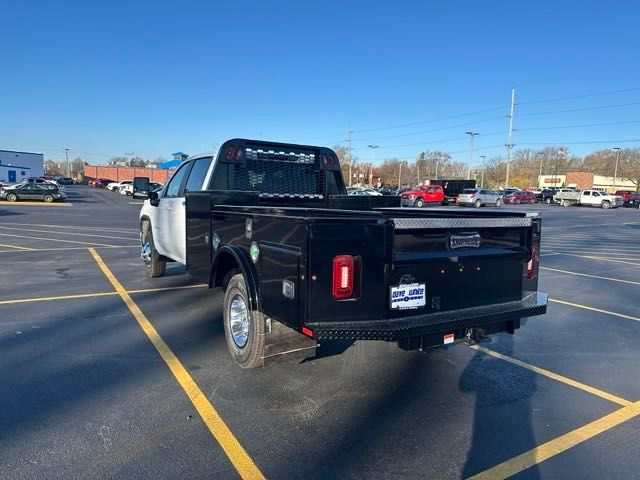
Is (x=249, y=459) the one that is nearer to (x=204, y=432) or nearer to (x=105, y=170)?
(x=204, y=432)

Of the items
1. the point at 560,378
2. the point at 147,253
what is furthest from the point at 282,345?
the point at 147,253

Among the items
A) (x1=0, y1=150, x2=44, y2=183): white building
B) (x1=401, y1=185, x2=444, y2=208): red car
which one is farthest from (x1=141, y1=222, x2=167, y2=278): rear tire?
(x1=0, y1=150, x2=44, y2=183): white building

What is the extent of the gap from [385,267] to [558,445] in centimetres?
167

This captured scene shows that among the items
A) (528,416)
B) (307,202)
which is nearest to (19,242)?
(307,202)

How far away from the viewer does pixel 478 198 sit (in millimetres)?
43656

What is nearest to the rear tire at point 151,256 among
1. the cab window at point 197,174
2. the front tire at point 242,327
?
the cab window at point 197,174

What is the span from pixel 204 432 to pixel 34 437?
111 cm

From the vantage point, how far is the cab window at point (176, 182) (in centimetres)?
684

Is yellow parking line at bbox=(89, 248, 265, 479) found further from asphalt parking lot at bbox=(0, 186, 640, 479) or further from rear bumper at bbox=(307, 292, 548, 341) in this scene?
rear bumper at bbox=(307, 292, 548, 341)

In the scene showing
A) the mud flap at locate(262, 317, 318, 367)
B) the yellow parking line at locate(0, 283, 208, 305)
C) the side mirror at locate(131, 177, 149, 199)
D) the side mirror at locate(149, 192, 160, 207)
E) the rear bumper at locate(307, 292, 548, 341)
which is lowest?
the yellow parking line at locate(0, 283, 208, 305)

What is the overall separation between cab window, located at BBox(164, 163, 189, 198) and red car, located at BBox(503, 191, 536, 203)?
48.2m

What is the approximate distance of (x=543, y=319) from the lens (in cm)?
629

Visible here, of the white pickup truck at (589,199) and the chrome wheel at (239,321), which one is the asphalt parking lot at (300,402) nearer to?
the chrome wheel at (239,321)

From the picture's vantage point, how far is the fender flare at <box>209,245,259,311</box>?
3.91 m
